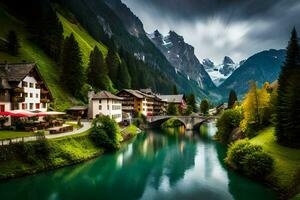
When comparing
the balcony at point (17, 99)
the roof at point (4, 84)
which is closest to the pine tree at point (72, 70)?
the balcony at point (17, 99)

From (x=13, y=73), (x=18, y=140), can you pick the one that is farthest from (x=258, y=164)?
(x=13, y=73)

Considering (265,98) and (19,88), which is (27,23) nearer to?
(19,88)

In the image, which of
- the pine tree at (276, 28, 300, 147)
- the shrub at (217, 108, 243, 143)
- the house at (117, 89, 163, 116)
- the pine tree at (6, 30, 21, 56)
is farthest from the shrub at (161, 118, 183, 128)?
the pine tree at (276, 28, 300, 147)

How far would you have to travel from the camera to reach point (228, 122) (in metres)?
73.5

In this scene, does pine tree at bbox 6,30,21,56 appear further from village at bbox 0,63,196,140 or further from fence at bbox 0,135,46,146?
fence at bbox 0,135,46,146

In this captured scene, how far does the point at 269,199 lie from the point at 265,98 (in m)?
33.8

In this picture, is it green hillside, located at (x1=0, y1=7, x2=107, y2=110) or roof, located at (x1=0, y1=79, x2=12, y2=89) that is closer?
roof, located at (x1=0, y1=79, x2=12, y2=89)

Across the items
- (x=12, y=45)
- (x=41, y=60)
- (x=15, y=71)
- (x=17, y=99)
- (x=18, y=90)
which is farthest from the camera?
(x=41, y=60)

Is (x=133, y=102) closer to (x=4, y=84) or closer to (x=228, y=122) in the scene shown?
(x=228, y=122)

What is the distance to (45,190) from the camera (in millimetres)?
35094

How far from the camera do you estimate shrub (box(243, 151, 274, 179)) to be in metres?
36.8

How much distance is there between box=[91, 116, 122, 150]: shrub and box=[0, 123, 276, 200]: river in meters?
3.31

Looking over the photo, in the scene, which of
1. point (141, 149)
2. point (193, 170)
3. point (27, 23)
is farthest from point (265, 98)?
point (27, 23)

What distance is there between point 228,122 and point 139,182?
4071cm
